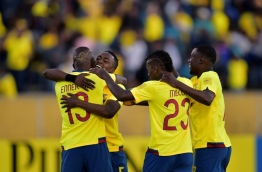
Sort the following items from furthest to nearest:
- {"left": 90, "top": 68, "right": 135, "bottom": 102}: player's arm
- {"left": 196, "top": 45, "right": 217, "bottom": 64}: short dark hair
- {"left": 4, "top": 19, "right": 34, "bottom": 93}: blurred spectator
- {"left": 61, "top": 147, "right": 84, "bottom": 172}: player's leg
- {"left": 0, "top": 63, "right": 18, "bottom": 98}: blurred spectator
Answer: {"left": 4, "top": 19, "right": 34, "bottom": 93}: blurred spectator, {"left": 0, "top": 63, "right": 18, "bottom": 98}: blurred spectator, {"left": 196, "top": 45, "right": 217, "bottom": 64}: short dark hair, {"left": 61, "top": 147, "right": 84, "bottom": 172}: player's leg, {"left": 90, "top": 68, "right": 135, "bottom": 102}: player's arm

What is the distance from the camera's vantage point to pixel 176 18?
19.0 meters

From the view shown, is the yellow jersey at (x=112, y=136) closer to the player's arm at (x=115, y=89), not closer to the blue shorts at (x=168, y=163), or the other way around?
the blue shorts at (x=168, y=163)

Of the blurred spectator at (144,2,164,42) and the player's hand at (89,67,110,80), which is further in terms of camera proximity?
the blurred spectator at (144,2,164,42)

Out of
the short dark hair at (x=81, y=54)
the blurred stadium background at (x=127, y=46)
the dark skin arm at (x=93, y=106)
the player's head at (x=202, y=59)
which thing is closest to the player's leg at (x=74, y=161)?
the dark skin arm at (x=93, y=106)

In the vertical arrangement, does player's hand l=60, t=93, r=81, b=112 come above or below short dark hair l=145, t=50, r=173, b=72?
below

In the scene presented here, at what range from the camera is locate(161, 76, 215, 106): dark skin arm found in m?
10.2

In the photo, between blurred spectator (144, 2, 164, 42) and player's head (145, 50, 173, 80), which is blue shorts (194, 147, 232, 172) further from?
blurred spectator (144, 2, 164, 42)

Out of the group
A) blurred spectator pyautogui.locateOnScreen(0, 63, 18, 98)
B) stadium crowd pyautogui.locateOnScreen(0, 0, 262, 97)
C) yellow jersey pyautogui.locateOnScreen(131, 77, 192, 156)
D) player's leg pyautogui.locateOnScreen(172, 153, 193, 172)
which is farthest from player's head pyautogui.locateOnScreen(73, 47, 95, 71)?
blurred spectator pyautogui.locateOnScreen(0, 63, 18, 98)

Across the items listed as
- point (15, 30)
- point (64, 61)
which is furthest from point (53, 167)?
point (15, 30)

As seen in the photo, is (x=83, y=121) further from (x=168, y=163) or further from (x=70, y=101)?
(x=168, y=163)

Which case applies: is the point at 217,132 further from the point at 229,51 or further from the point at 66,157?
the point at 229,51

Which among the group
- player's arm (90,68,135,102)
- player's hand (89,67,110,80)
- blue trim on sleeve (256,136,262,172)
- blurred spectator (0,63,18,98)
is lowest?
blue trim on sleeve (256,136,262,172)

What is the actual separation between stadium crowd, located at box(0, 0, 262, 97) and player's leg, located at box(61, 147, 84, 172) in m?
6.72

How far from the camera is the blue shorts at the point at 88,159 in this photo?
33.7ft
